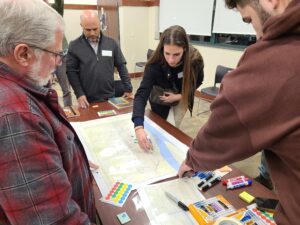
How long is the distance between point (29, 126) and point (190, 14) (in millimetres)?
4527

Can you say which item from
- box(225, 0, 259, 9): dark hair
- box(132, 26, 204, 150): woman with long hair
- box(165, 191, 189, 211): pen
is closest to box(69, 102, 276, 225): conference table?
box(165, 191, 189, 211): pen

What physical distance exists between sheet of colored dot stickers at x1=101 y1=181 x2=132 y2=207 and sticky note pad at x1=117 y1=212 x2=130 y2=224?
2.0 inches

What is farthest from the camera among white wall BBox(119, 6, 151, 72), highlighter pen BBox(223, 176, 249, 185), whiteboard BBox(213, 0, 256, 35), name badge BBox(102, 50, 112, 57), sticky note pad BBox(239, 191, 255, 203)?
white wall BBox(119, 6, 151, 72)

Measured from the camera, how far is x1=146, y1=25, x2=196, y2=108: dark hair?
5.11 ft

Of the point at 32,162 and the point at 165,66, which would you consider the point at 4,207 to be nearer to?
the point at 32,162

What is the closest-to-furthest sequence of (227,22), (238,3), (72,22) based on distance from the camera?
(238,3), (227,22), (72,22)

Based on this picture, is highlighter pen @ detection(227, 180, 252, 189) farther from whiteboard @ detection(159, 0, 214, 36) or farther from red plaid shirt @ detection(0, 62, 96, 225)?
whiteboard @ detection(159, 0, 214, 36)

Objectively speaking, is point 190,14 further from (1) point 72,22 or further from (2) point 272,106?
(2) point 272,106

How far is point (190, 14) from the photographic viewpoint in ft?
14.9

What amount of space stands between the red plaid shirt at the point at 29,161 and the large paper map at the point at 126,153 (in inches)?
15.3

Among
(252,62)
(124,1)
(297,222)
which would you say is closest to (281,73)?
(252,62)

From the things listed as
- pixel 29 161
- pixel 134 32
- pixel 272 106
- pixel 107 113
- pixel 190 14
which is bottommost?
pixel 107 113

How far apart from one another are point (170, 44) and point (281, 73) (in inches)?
44.2

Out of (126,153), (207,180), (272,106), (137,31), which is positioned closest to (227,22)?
(137,31)
